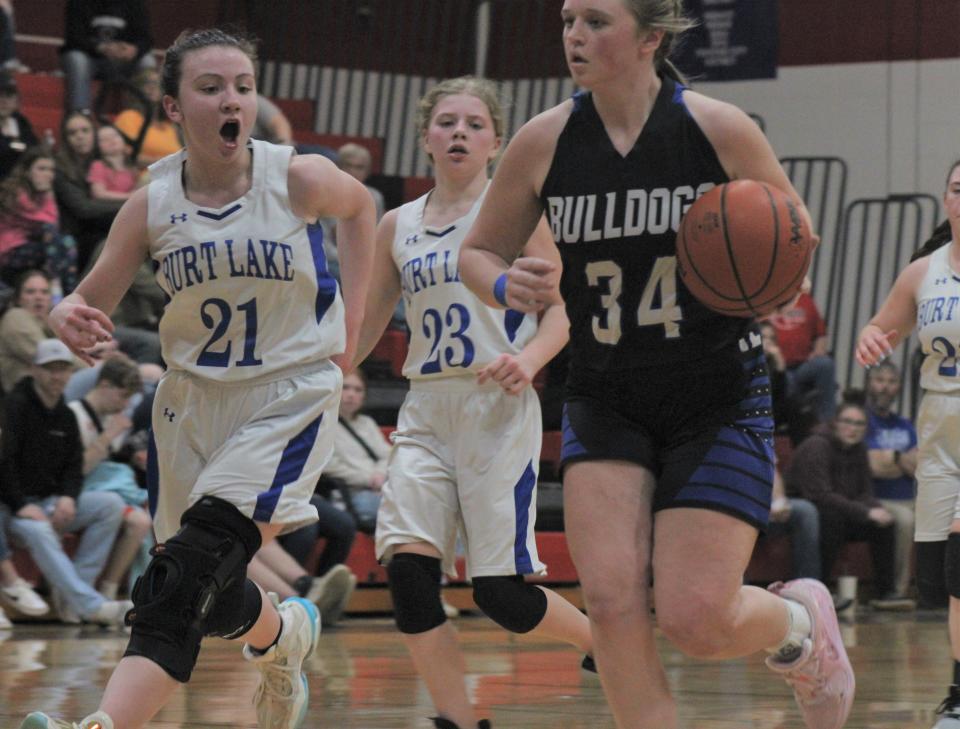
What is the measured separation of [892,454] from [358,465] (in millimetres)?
4310

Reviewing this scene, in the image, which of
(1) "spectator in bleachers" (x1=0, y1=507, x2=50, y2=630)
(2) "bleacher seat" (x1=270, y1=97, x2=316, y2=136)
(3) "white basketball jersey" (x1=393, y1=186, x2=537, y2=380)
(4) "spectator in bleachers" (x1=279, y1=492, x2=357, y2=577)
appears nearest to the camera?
(3) "white basketball jersey" (x1=393, y1=186, x2=537, y2=380)

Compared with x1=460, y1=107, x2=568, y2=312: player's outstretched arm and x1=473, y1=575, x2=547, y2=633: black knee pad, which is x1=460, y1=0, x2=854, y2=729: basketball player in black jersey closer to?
x1=460, y1=107, x2=568, y2=312: player's outstretched arm

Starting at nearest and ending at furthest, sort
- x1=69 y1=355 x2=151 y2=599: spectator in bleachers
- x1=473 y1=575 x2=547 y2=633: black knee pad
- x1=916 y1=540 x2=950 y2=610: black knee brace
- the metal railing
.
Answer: x1=473 y1=575 x2=547 y2=633: black knee pad → x1=916 y1=540 x2=950 y2=610: black knee brace → x1=69 y1=355 x2=151 y2=599: spectator in bleachers → the metal railing

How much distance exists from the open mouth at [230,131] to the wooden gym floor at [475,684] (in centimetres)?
201

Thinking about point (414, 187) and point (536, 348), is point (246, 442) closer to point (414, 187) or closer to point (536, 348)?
point (536, 348)

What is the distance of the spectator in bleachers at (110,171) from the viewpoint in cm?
1127

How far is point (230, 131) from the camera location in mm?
4598

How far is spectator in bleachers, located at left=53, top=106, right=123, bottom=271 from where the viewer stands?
11.1 meters

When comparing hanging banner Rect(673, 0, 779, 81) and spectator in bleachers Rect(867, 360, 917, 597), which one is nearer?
spectator in bleachers Rect(867, 360, 917, 597)

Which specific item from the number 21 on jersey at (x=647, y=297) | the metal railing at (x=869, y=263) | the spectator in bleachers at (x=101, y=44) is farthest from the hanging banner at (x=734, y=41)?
the number 21 on jersey at (x=647, y=297)

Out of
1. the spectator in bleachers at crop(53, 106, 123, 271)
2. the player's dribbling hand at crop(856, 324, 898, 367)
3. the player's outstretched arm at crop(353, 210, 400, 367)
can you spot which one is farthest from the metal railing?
the player's outstretched arm at crop(353, 210, 400, 367)

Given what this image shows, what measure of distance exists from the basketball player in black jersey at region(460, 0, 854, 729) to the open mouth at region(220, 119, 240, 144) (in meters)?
0.90

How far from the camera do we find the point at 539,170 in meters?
4.06

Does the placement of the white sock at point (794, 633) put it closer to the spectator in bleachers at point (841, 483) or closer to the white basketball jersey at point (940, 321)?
the white basketball jersey at point (940, 321)
